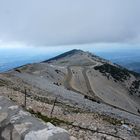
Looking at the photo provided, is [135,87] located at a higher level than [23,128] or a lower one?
lower

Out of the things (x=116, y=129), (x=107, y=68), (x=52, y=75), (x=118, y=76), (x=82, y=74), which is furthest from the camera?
(x=107, y=68)

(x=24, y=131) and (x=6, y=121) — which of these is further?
(x=6, y=121)

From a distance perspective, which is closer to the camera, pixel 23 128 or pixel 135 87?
pixel 23 128

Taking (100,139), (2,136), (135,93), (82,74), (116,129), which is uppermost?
(2,136)

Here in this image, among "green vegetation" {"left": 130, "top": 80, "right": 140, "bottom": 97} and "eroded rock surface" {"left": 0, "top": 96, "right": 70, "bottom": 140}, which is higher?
"eroded rock surface" {"left": 0, "top": 96, "right": 70, "bottom": 140}

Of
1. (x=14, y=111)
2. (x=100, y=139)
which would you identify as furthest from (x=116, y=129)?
(x=14, y=111)

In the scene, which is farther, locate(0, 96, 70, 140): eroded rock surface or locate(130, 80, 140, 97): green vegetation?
locate(130, 80, 140, 97): green vegetation

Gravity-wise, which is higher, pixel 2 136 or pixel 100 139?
pixel 2 136

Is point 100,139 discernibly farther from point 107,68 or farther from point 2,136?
point 107,68

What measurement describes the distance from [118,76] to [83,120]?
13507cm

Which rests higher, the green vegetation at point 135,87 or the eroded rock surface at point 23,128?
the eroded rock surface at point 23,128

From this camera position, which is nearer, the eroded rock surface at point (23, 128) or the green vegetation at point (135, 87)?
the eroded rock surface at point (23, 128)

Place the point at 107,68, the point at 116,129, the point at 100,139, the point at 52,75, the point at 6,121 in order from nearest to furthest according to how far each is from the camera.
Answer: the point at 6,121 → the point at 100,139 → the point at 116,129 → the point at 52,75 → the point at 107,68

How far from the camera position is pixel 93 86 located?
114312 millimetres
